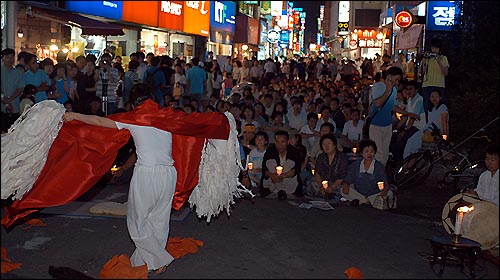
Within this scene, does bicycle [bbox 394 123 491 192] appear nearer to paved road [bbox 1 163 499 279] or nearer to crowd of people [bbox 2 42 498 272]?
crowd of people [bbox 2 42 498 272]

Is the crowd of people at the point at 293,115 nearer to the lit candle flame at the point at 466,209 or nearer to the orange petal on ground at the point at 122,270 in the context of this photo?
the orange petal on ground at the point at 122,270

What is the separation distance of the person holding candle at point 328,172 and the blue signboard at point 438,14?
42.4 feet

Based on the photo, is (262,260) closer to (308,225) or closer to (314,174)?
(308,225)

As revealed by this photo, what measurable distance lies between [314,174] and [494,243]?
15.1ft

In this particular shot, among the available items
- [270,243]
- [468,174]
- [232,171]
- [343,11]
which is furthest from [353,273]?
[343,11]

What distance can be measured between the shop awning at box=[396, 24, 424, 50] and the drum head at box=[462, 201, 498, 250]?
61.7ft

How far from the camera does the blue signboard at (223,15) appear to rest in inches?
1430

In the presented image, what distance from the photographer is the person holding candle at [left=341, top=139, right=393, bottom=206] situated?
10805mm

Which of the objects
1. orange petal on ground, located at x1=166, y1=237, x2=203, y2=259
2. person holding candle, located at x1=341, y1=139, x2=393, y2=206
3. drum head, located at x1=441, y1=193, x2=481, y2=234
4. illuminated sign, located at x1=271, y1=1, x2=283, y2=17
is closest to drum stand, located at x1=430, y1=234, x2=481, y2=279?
drum head, located at x1=441, y1=193, x2=481, y2=234

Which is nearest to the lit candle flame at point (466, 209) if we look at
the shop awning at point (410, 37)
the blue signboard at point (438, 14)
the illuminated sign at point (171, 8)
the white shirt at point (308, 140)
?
the white shirt at point (308, 140)

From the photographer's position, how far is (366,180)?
10.9 meters

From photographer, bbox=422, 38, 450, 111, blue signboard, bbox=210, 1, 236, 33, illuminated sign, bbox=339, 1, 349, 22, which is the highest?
illuminated sign, bbox=339, 1, 349, 22

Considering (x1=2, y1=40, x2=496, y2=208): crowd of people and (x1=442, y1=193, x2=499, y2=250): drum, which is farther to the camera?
(x1=2, y1=40, x2=496, y2=208): crowd of people

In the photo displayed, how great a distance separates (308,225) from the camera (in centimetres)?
939
